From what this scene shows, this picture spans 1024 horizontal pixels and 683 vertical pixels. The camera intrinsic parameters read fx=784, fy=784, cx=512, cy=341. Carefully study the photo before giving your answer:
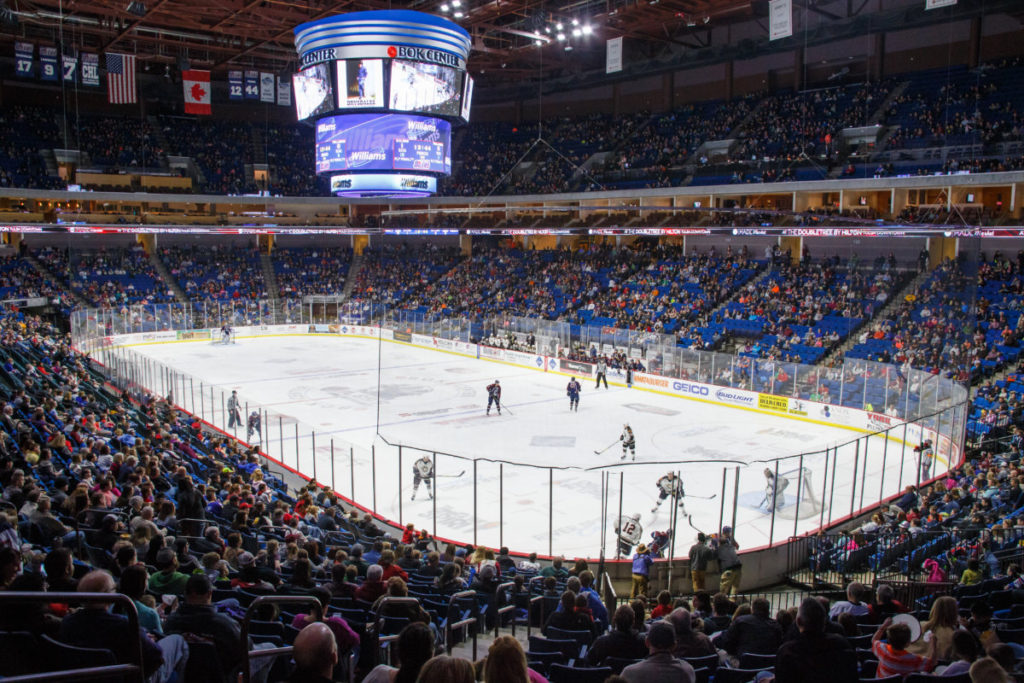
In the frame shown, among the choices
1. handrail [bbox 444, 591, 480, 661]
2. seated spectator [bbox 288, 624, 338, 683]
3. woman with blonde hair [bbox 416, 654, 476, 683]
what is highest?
woman with blonde hair [bbox 416, 654, 476, 683]

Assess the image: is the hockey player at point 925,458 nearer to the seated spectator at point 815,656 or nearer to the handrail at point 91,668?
the seated spectator at point 815,656

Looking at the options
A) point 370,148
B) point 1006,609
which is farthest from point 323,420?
point 1006,609

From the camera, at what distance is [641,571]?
40.2 feet

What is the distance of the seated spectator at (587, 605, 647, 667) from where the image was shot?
18.6ft

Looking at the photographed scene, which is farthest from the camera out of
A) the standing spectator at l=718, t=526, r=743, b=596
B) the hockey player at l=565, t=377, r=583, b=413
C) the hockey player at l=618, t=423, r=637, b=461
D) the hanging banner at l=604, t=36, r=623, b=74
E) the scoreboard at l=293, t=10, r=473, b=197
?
the hanging banner at l=604, t=36, r=623, b=74

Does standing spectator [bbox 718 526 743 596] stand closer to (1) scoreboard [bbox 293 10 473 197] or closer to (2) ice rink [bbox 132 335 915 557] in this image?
(2) ice rink [bbox 132 335 915 557]

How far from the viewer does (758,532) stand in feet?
52.6

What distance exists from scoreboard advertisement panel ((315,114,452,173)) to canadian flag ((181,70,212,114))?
14.6 meters

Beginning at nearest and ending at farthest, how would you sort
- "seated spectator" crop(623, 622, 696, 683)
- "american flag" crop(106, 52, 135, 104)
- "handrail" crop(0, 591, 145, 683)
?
"handrail" crop(0, 591, 145, 683), "seated spectator" crop(623, 622, 696, 683), "american flag" crop(106, 52, 135, 104)

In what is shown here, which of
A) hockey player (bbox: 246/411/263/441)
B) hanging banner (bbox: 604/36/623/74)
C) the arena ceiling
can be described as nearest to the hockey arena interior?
hockey player (bbox: 246/411/263/441)

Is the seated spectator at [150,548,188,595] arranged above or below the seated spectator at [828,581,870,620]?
above

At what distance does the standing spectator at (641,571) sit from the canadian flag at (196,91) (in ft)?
112

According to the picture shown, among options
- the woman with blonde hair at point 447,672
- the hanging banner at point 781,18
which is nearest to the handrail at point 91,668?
the woman with blonde hair at point 447,672

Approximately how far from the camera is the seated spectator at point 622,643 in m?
5.68
